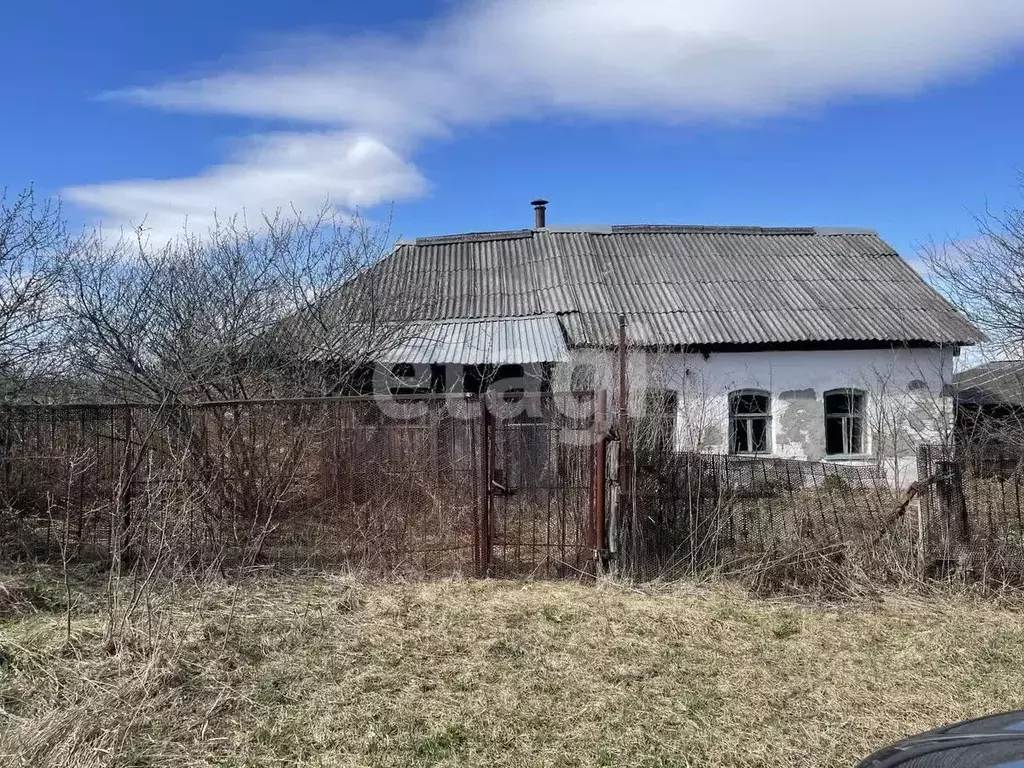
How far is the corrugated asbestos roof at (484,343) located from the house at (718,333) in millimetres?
36

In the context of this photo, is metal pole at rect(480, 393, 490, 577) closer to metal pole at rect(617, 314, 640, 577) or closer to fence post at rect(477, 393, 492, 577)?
fence post at rect(477, 393, 492, 577)

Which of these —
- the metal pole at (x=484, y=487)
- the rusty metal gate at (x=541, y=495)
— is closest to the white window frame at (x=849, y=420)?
the rusty metal gate at (x=541, y=495)

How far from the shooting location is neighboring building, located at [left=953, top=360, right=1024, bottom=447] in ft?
26.2

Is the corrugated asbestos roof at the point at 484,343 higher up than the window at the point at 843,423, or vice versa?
the corrugated asbestos roof at the point at 484,343

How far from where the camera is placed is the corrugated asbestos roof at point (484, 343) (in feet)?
43.0

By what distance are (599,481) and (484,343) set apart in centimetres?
743

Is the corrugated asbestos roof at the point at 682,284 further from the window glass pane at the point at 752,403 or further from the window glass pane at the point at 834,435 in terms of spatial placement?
the window glass pane at the point at 834,435

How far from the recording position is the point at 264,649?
507 cm

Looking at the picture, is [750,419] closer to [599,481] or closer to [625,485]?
[625,485]

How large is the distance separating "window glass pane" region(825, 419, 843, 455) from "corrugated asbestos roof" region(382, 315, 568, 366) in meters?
5.78

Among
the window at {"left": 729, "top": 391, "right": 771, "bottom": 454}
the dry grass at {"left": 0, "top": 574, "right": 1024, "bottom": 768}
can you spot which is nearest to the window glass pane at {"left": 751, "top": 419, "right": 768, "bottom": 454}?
the window at {"left": 729, "top": 391, "right": 771, "bottom": 454}

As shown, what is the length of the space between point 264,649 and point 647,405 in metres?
5.85

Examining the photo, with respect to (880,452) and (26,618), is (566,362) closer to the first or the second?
(880,452)

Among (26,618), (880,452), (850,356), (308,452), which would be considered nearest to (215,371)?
(308,452)
